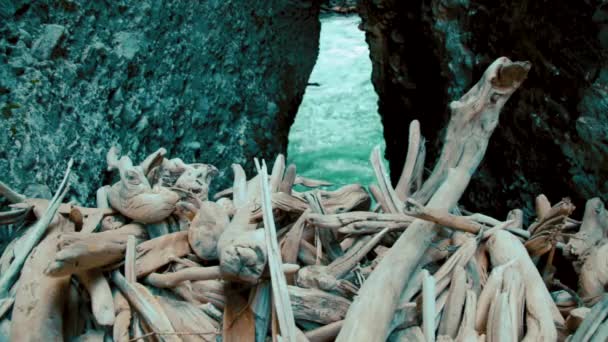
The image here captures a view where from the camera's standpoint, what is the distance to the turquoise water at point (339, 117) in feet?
13.6

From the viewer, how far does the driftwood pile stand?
0.73 m

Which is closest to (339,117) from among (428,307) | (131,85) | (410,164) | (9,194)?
(131,85)

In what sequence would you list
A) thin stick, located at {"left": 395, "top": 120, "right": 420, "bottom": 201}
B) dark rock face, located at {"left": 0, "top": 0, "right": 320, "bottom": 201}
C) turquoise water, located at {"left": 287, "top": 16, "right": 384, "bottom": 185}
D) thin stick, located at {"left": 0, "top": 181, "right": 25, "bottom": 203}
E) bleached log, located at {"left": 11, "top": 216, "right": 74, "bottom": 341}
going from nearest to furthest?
bleached log, located at {"left": 11, "top": 216, "right": 74, "bottom": 341}, thin stick, located at {"left": 0, "top": 181, "right": 25, "bottom": 203}, thin stick, located at {"left": 395, "top": 120, "right": 420, "bottom": 201}, dark rock face, located at {"left": 0, "top": 0, "right": 320, "bottom": 201}, turquoise water, located at {"left": 287, "top": 16, "right": 384, "bottom": 185}

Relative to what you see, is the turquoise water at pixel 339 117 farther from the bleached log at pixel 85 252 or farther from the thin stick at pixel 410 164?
the bleached log at pixel 85 252

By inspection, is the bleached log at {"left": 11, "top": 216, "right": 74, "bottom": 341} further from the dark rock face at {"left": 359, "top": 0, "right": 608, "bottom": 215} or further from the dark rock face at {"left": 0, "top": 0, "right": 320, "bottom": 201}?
the dark rock face at {"left": 359, "top": 0, "right": 608, "bottom": 215}

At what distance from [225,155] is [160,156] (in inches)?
54.6

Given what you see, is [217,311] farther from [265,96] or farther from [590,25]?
[265,96]

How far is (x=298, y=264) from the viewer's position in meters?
0.89

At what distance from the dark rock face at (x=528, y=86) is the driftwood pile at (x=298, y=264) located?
1.78ft

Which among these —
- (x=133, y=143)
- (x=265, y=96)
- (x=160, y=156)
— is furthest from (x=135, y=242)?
(x=265, y=96)

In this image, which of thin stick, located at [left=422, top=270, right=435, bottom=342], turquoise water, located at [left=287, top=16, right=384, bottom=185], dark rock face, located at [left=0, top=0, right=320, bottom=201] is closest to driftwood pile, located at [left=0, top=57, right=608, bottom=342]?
thin stick, located at [left=422, top=270, right=435, bottom=342]

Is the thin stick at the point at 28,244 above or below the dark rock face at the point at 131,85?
below

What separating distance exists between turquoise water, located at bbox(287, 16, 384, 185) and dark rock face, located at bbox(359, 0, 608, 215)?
55.6 inches

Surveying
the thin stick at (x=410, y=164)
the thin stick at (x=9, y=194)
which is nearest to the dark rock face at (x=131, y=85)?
the thin stick at (x=9, y=194)
